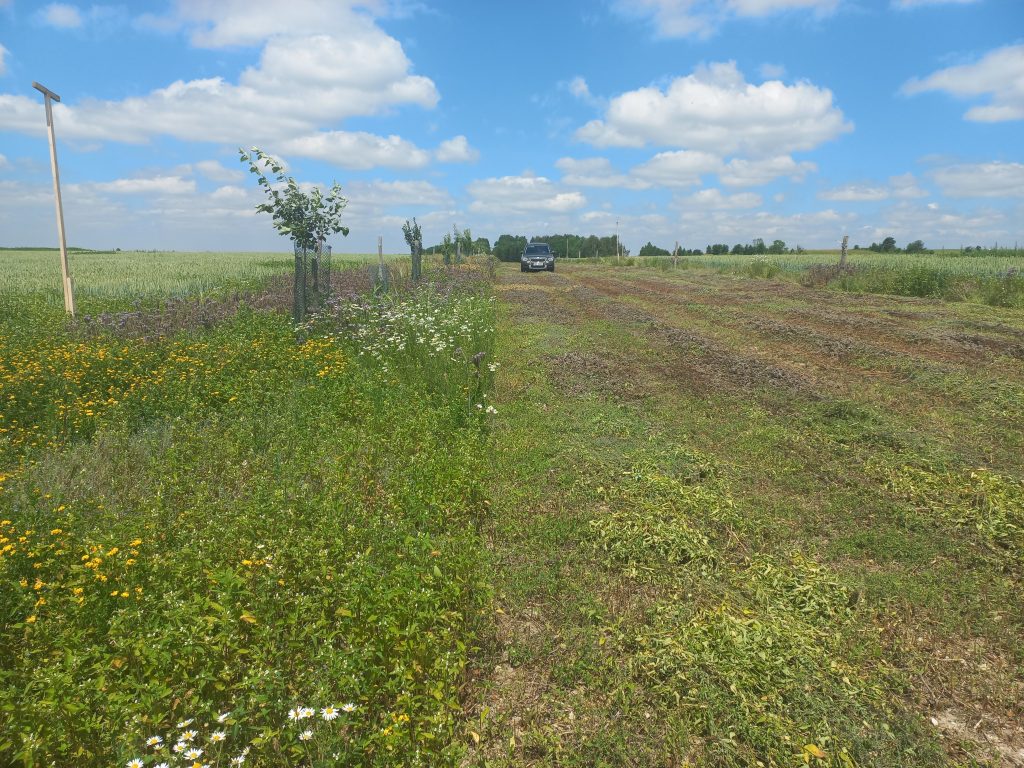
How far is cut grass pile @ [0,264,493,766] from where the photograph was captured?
7.93ft

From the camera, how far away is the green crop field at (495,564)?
255 cm

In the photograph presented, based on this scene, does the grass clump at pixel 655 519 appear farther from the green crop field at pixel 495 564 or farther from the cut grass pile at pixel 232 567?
the cut grass pile at pixel 232 567

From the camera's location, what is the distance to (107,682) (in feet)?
8.23

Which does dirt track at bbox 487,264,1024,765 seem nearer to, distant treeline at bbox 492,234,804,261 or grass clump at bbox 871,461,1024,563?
grass clump at bbox 871,461,1024,563

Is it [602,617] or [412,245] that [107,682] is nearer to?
[602,617]

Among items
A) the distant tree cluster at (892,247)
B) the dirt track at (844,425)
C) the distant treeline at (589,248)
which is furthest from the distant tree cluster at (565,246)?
the dirt track at (844,425)

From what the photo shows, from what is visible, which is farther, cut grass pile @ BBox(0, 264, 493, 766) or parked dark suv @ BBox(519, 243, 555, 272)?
parked dark suv @ BBox(519, 243, 555, 272)

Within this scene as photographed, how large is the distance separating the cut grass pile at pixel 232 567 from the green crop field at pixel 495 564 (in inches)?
0.9

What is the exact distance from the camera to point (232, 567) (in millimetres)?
3465

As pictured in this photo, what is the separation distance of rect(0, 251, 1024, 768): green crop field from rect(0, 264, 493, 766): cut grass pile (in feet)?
0.08

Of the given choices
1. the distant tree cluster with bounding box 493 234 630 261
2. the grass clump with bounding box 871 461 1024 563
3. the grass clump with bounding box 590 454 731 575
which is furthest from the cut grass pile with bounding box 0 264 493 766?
the distant tree cluster with bounding box 493 234 630 261

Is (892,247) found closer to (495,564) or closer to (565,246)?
(565,246)

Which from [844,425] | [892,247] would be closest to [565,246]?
[892,247]

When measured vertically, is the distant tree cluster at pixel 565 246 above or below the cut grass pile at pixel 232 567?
above
